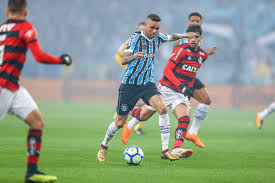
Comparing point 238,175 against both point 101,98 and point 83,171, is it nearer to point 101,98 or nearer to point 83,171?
point 83,171

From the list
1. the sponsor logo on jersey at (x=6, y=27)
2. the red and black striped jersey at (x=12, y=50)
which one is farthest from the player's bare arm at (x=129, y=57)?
the sponsor logo on jersey at (x=6, y=27)

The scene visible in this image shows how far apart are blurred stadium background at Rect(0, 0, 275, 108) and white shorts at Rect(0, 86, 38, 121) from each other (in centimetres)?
3540

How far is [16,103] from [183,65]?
443 cm

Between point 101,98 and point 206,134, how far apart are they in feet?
78.7

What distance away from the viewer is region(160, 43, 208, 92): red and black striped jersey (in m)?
9.86

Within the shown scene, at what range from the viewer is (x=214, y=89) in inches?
1403

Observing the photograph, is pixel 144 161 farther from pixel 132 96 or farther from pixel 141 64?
pixel 141 64

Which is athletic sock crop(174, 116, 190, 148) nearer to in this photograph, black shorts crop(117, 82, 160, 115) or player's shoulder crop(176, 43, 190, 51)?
black shorts crop(117, 82, 160, 115)

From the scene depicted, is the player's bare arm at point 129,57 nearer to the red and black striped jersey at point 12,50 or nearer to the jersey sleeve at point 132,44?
the jersey sleeve at point 132,44

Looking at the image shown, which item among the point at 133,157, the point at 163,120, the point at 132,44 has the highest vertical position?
the point at 132,44

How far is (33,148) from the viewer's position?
627 cm

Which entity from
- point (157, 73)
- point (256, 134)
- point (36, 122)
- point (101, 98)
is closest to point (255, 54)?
point (157, 73)

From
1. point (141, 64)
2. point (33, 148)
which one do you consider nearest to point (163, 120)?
point (141, 64)

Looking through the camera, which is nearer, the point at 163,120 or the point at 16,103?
the point at 16,103
